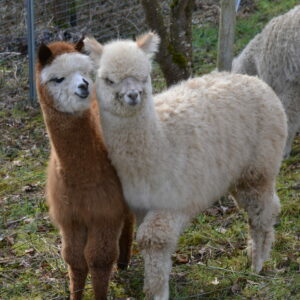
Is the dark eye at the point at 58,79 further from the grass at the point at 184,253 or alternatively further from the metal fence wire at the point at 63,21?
the metal fence wire at the point at 63,21

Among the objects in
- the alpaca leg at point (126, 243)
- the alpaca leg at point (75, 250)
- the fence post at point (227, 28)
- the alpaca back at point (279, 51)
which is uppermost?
the fence post at point (227, 28)

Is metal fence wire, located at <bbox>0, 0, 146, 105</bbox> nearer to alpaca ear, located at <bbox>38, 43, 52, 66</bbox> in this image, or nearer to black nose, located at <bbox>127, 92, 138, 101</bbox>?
→ alpaca ear, located at <bbox>38, 43, 52, 66</bbox>

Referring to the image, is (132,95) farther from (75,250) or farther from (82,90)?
(75,250)

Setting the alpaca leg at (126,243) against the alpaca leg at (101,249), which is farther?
the alpaca leg at (126,243)

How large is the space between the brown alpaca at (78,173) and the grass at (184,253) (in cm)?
50

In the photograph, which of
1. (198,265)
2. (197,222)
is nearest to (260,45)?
(197,222)

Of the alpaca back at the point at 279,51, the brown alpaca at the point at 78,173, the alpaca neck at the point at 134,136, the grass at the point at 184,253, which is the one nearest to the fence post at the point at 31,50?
the grass at the point at 184,253

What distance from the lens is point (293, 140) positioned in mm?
7828

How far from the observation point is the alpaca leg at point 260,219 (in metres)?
4.73

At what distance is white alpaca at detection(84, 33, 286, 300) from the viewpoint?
12.7 ft

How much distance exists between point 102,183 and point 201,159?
72cm

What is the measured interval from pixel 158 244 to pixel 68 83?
3.79ft

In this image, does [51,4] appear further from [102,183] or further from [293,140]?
[102,183]

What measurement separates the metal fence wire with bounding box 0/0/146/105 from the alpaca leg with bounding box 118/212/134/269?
223 inches
